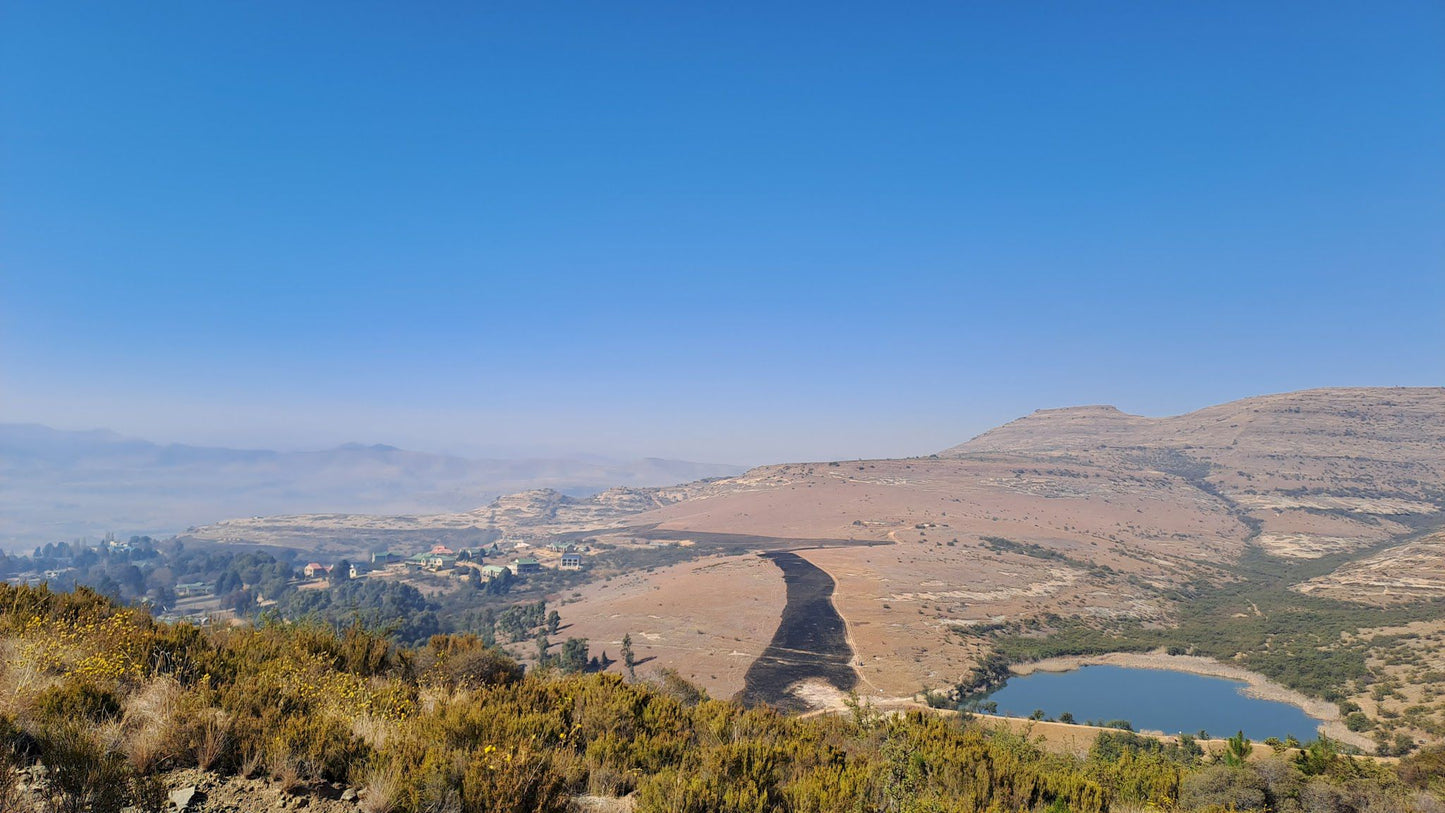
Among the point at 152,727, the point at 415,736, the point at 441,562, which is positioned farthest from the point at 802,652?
the point at 441,562

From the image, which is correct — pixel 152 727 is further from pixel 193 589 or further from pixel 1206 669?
pixel 193 589

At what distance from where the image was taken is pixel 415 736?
19.3 feet

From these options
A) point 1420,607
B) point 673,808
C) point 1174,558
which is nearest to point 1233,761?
point 673,808

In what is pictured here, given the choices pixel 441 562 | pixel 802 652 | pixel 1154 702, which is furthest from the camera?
pixel 441 562

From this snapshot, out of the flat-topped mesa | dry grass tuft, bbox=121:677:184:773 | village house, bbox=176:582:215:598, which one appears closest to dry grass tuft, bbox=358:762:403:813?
dry grass tuft, bbox=121:677:184:773

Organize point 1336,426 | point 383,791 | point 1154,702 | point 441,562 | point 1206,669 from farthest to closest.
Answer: point 1336,426 < point 441,562 < point 1206,669 < point 1154,702 < point 383,791

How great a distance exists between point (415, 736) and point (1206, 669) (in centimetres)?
7938

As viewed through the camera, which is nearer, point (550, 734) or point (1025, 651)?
point (550, 734)

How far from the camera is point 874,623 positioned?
220ft

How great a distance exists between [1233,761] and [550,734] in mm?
17555

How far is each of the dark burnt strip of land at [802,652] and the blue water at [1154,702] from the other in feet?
45.4

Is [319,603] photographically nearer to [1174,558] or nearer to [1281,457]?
[1174,558]

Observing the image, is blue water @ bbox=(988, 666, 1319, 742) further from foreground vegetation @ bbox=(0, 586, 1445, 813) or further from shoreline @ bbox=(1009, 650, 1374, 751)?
foreground vegetation @ bbox=(0, 586, 1445, 813)

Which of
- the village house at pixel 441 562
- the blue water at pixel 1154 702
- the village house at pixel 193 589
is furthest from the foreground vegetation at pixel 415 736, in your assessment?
the village house at pixel 193 589
